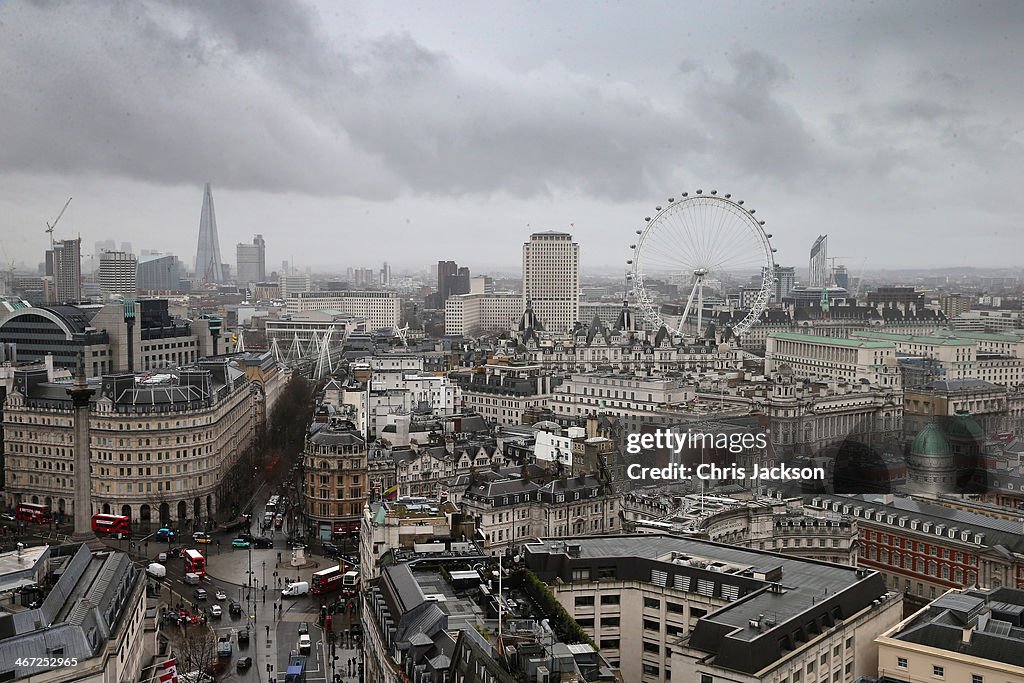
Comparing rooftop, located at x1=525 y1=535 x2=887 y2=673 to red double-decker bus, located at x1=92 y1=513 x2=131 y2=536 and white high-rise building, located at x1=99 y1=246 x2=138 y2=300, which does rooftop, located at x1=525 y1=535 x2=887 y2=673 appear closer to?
red double-decker bus, located at x1=92 y1=513 x2=131 y2=536

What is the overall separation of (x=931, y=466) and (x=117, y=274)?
2919 inches

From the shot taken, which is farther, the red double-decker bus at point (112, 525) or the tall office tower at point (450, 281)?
the tall office tower at point (450, 281)

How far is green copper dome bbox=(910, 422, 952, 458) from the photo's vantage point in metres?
41.9

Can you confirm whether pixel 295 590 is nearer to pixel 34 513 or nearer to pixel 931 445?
pixel 34 513

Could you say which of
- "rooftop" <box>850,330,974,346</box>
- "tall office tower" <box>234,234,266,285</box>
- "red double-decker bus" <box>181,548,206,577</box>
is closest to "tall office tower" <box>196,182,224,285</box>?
"tall office tower" <box>234,234,266,285</box>

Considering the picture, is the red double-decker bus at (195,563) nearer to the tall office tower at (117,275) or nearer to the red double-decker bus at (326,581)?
the red double-decker bus at (326,581)

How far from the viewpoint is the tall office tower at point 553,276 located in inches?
4899

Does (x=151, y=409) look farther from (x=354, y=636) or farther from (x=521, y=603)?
(x=521, y=603)

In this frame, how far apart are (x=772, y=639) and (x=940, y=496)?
22.3m

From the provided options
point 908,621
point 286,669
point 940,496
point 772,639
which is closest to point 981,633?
point 908,621

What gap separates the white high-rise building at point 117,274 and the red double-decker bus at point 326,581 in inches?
2215

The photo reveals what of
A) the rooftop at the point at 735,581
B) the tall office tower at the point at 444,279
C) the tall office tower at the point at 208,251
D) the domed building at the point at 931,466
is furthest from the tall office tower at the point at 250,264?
the rooftop at the point at 735,581

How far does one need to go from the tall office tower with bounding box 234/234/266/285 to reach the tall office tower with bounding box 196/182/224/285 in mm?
2435

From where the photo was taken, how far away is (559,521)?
36.2 m
